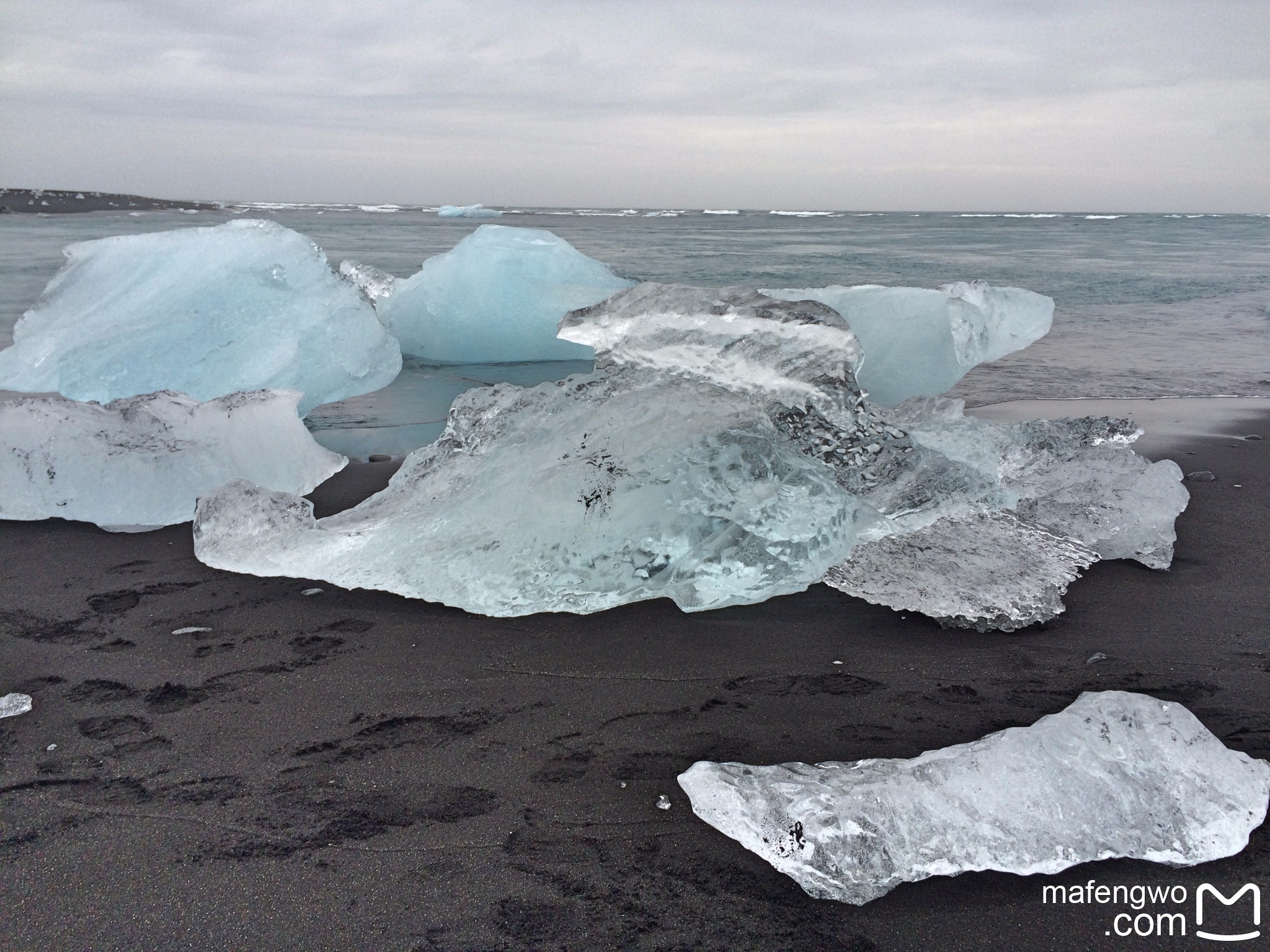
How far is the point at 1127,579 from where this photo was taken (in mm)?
2803

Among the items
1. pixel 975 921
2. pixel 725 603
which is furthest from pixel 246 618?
pixel 975 921

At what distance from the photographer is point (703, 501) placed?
8.75 feet

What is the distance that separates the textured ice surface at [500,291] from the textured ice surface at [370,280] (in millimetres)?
432

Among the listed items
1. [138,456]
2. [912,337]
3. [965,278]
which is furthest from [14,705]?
[965,278]

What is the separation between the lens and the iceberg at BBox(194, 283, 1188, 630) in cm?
258

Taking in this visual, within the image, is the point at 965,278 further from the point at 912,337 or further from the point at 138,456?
the point at 138,456

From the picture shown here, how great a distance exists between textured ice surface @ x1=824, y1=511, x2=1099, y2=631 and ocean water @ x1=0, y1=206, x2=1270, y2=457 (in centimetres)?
265

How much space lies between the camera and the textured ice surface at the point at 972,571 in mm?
2506

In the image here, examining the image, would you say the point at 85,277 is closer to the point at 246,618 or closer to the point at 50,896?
the point at 246,618

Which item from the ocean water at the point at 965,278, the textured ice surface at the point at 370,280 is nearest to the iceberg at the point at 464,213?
the ocean water at the point at 965,278

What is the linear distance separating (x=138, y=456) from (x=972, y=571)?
2.96 m

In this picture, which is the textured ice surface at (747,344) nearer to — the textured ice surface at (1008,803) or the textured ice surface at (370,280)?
the textured ice surface at (1008,803)

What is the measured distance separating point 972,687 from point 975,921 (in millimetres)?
778

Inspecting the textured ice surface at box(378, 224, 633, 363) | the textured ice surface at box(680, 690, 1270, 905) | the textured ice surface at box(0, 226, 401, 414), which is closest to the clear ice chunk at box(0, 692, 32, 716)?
the textured ice surface at box(680, 690, 1270, 905)
